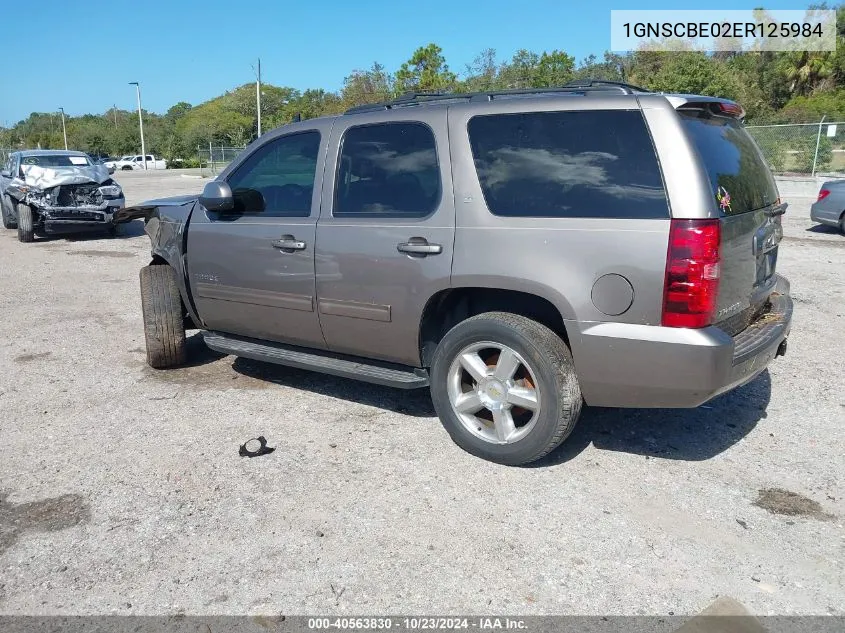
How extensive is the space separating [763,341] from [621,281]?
3.10 ft

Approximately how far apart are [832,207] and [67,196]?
46.4ft

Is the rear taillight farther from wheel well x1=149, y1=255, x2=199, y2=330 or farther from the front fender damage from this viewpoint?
wheel well x1=149, y1=255, x2=199, y2=330

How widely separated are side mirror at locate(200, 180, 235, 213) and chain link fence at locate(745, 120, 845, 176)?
2042cm

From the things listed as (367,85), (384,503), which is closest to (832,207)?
(384,503)

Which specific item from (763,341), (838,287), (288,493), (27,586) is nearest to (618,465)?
(763,341)

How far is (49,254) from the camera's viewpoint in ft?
38.9

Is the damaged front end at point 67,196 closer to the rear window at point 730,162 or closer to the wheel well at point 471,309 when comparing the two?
the wheel well at point 471,309

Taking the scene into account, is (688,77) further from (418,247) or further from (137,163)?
(137,163)

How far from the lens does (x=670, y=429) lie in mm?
4289

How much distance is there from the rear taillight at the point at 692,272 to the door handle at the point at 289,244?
87.3 inches

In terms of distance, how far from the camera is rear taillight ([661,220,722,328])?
315 cm

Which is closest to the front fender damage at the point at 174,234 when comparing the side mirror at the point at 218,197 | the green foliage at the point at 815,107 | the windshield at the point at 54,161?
the side mirror at the point at 218,197

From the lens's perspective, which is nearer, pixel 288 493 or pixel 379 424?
pixel 288 493

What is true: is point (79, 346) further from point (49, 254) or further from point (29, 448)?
point (49, 254)
